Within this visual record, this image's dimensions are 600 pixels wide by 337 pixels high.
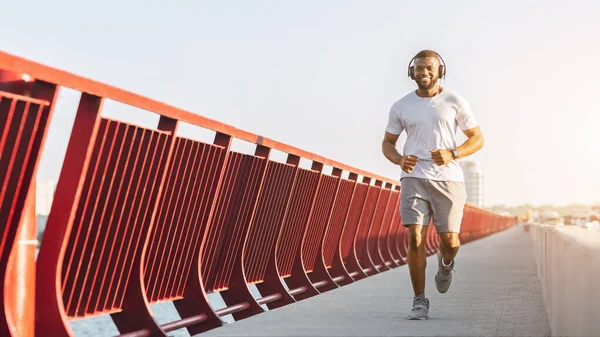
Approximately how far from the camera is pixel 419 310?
7.53 m

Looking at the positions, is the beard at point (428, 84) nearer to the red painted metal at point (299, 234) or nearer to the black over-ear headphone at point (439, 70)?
the black over-ear headphone at point (439, 70)

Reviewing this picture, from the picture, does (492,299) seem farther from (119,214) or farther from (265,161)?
(119,214)

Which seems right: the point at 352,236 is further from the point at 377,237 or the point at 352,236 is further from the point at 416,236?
the point at 416,236

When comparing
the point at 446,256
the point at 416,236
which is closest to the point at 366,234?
the point at 446,256

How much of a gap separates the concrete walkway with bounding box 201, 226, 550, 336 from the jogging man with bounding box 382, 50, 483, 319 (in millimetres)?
425

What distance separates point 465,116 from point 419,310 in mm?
1406

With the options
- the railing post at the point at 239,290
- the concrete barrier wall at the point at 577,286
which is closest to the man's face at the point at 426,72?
the concrete barrier wall at the point at 577,286

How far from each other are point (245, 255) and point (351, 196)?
5.21m

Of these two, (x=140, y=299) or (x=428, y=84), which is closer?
(x=140, y=299)

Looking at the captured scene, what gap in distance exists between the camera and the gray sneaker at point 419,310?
7.51m

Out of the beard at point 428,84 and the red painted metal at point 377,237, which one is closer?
the beard at point 428,84

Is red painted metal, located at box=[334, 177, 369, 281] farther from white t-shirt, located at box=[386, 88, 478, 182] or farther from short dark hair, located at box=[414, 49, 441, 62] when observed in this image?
short dark hair, located at box=[414, 49, 441, 62]

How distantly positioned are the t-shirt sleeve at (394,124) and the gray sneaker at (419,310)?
122cm

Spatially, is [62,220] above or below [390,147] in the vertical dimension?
below
